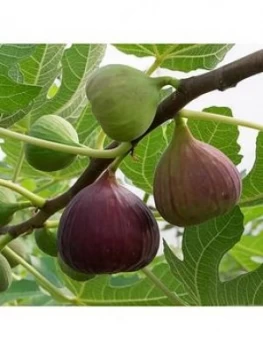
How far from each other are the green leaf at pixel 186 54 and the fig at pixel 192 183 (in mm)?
288

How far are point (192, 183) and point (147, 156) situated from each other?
1.34 ft

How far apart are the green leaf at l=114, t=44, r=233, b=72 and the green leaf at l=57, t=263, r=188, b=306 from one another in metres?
0.53

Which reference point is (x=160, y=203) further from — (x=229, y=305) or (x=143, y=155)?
(x=229, y=305)

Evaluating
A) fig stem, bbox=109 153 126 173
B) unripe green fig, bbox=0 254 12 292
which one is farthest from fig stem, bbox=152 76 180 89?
unripe green fig, bbox=0 254 12 292

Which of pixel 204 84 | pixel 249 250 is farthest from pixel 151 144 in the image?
pixel 249 250

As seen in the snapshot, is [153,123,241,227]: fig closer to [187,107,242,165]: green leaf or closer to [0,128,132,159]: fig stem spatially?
[0,128,132,159]: fig stem

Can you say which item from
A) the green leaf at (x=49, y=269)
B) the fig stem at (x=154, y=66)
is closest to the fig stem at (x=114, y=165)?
the fig stem at (x=154, y=66)

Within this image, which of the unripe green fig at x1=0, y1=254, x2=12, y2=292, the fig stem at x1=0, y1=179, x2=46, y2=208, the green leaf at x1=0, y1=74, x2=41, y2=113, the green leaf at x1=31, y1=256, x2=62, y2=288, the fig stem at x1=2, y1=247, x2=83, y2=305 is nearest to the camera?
the green leaf at x1=0, y1=74, x2=41, y2=113

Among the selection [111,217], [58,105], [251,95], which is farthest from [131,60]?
[111,217]

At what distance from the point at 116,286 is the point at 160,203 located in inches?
33.2

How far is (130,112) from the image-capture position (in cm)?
93

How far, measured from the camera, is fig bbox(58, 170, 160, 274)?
1.00m

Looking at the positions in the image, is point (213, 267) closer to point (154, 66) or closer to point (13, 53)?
point (154, 66)

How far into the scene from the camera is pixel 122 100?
93 centimetres
